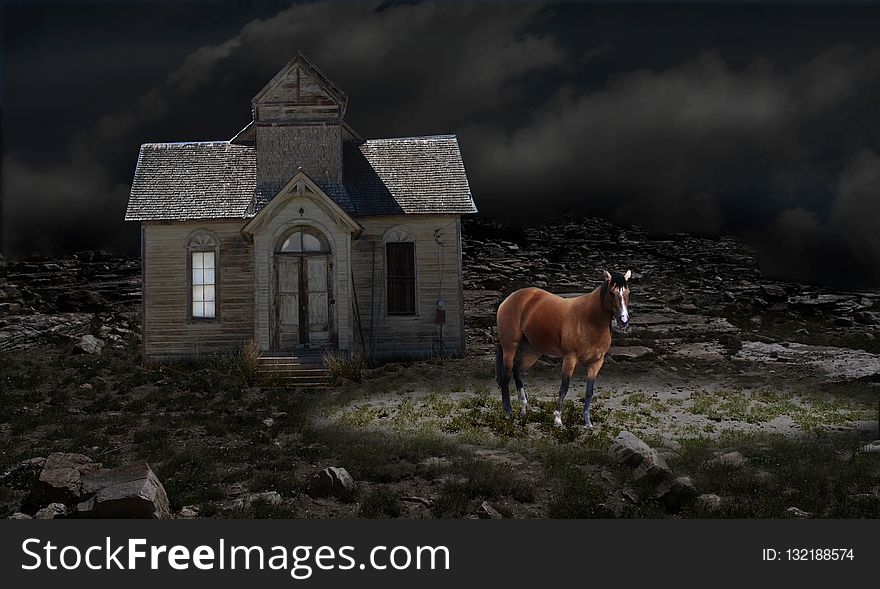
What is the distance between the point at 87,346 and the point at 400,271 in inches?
266

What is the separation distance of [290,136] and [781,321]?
9680 millimetres

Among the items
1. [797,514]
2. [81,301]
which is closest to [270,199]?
[81,301]

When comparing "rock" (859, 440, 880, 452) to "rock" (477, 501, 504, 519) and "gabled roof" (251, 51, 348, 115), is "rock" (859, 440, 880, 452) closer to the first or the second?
"rock" (477, 501, 504, 519)

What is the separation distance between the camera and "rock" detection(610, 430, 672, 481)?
6711mm

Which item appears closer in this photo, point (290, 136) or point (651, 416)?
point (651, 416)

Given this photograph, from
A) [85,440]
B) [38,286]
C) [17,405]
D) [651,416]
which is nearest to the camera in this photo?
[651,416]

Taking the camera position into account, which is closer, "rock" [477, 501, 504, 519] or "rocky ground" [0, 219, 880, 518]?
"rock" [477, 501, 504, 519]

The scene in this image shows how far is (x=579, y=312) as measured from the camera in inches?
303

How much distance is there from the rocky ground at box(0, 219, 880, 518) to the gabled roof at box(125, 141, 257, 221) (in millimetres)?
3291

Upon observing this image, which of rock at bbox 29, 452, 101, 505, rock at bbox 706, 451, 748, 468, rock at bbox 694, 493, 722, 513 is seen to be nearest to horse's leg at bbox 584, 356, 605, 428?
rock at bbox 706, 451, 748, 468

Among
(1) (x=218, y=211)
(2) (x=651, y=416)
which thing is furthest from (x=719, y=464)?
(1) (x=218, y=211)

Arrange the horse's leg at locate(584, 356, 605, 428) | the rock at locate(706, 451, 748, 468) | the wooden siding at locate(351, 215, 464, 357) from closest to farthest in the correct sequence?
the rock at locate(706, 451, 748, 468) → the horse's leg at locate(584, 356, 605, 428) → the wooden siding at locate(351, 215, 464, 357)

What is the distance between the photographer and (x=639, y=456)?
22.5 feet

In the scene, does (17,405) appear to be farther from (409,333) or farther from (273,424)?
(409,333)
